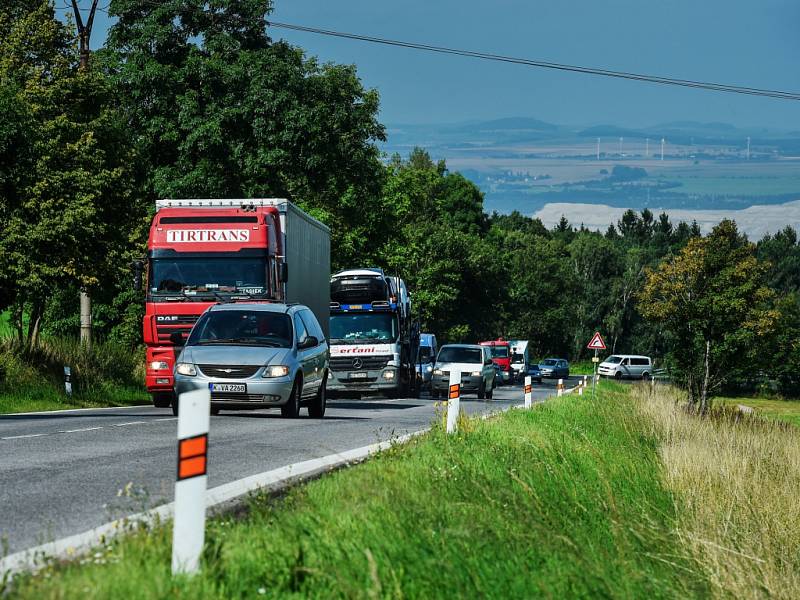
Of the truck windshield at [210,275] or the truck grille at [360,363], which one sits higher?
the truck windshield at [210,275]

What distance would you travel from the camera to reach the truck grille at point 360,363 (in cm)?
3650

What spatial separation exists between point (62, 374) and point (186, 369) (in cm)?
1036

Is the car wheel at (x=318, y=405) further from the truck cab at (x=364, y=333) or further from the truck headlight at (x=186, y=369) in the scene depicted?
the truck cab at (x=364, y=333)

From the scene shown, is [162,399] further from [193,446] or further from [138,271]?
[193,446]

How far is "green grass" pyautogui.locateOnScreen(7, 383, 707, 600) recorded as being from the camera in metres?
5.75

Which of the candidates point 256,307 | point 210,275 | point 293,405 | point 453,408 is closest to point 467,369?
point 210,275

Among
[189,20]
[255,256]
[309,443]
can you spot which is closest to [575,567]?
[309,443]

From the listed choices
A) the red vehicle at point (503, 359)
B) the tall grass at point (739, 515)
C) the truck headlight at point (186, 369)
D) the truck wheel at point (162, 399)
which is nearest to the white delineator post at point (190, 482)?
the tall grass at point (739, 515)

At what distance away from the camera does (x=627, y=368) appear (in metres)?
97.4

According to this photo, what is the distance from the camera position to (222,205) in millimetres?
23812

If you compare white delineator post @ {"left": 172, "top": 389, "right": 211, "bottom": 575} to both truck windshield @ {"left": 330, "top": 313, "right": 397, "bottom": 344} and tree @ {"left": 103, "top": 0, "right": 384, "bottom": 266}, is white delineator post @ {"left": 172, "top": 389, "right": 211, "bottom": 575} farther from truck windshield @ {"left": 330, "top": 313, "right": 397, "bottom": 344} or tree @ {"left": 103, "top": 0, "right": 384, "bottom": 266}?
tree @ {"left": 103, "top": 0, "right": 384, "bottom": 266}

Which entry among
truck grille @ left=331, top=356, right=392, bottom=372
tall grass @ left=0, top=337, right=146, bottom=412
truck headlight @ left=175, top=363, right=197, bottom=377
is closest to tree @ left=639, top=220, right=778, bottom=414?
truck grille @ left=331, top=356, right=392, bottom=372

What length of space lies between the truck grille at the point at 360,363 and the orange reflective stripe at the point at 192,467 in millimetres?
30755

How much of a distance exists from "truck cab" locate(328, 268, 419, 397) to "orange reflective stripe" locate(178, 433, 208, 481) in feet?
101
